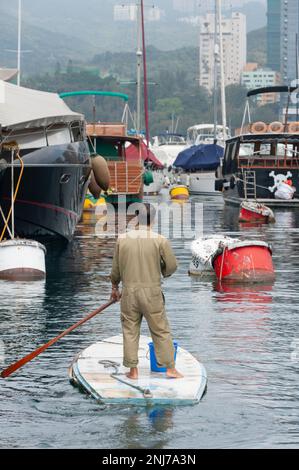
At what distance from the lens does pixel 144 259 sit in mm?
13461

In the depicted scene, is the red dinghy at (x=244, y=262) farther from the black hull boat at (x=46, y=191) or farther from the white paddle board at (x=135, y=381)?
the white paddle board at (x=135, y=381)

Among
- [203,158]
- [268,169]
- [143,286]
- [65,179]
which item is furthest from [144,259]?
[203,158]

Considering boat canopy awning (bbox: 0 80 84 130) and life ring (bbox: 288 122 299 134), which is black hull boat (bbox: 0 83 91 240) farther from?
life ring (bbox: 288 122 299 134)

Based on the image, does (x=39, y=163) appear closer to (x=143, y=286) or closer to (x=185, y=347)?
(x=185, y=347)

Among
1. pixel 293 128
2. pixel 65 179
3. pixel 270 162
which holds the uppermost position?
pixel 293 128

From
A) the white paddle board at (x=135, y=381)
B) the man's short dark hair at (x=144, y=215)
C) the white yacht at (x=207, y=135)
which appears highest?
the man's short dark hair at (x=144, y=215)

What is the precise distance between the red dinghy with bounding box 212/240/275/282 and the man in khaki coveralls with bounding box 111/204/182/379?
10.3 metres

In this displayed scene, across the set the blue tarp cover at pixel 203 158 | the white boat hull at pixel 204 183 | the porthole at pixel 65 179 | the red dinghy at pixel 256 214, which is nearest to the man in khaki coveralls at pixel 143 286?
the porthole at pixel 65 179

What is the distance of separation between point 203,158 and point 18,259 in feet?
161

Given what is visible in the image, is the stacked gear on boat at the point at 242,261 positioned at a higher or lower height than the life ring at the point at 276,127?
lower

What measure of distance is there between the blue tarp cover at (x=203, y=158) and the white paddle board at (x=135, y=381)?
186 feet

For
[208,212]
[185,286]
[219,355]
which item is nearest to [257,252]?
[185,286]

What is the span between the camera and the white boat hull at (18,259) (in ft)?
79.7
